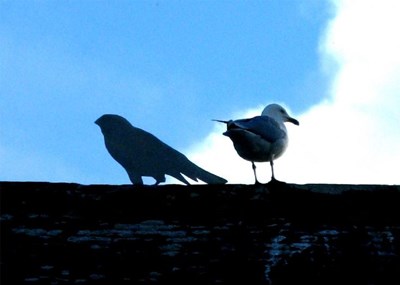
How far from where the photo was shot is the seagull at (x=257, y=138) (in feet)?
24.3

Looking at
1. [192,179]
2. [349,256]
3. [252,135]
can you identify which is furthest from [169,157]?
[349,256]

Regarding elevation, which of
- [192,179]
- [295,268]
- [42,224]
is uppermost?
[192,179]

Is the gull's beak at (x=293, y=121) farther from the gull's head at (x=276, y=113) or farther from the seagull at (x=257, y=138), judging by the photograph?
the seagull at (x=257, y=138)

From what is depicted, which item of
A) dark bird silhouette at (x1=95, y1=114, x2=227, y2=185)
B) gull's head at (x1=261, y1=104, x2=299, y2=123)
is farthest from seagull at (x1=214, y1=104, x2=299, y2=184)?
gull's head at (x1=261, y1=104, x2=299, y2=123)

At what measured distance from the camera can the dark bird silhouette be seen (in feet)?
25.6

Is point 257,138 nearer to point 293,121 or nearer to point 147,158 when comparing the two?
point 147,158

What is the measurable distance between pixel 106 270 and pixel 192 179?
3.30 metres

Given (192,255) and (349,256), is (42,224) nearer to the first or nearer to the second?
(192,255)

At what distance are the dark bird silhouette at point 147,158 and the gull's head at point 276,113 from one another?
3.66 feet

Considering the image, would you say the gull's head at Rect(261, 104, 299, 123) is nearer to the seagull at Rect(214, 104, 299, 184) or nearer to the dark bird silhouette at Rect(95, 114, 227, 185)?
the seagull at Rect(214, 104, 299, 184)

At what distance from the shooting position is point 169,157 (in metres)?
8.07

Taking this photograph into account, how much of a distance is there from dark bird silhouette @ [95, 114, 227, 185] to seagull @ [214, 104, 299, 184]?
34cm

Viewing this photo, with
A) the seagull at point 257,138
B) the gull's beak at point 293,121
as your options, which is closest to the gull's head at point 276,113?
the gull's beak at point 293,121

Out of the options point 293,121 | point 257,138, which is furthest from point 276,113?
point 257,138
